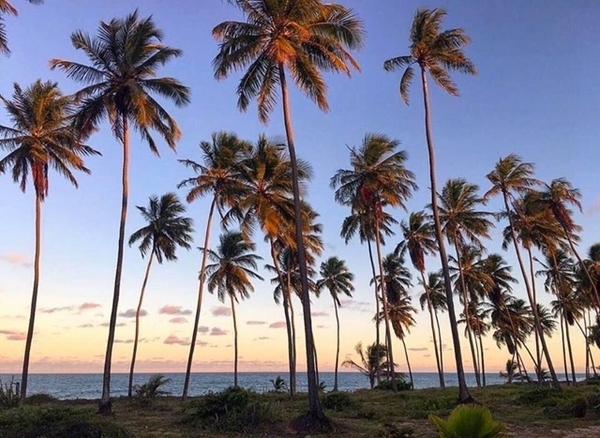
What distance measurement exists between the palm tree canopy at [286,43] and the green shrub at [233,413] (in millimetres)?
9597

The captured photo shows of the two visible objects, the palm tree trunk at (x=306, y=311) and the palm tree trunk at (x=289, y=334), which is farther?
the palm tree trunk at (x=289, y=334)

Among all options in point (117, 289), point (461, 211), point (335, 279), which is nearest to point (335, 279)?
point (335, 279)

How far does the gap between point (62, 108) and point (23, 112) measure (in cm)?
171

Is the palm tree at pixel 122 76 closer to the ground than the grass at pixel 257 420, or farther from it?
farther from it

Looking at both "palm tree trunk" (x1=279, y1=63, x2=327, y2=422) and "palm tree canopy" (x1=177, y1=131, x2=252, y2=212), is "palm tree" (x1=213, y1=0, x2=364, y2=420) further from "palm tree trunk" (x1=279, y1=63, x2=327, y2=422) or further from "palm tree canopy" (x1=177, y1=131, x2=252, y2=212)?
"palm tree canopy" (x1=177, y1=131, x2=252, y2=212)

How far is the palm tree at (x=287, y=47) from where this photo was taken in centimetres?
1642

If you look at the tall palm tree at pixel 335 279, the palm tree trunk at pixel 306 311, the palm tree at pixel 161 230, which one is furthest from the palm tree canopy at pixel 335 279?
the palm tree trunk at pixel 306 311

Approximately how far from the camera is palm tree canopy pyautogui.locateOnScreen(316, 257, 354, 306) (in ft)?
149

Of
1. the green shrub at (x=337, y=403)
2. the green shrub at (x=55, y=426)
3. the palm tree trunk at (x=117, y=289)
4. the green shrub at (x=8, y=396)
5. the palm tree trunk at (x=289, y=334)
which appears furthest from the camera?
the palm tree trunk at (x=289, y=334)

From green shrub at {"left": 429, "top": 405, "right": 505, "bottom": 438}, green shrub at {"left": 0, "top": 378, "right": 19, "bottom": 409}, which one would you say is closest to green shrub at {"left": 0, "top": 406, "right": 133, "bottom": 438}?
green shrub at {"left": 429, "top": 405, "right": 505, "bottom": 438}

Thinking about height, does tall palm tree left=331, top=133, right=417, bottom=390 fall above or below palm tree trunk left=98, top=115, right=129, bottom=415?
above

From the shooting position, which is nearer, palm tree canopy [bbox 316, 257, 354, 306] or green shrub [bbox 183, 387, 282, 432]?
green shrub [bbox 183, 387, 282, 432]

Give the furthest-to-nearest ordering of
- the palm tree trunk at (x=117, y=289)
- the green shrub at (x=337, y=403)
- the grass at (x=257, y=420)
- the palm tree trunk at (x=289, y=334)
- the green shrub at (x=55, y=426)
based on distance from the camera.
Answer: the palm tree trunk at (x=289, y=334) < the green shrub at (x=337, y=403) < the palm tree trunk at (x=117, y=289) < the grass at (x=257, y=420) < the green shrub at (x=55, y=426)

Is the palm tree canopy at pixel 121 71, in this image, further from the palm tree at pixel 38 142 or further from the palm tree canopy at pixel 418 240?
the palm tree canopy at pixel 418 240
